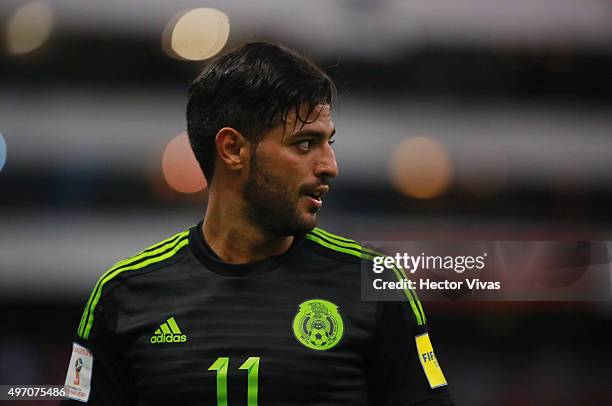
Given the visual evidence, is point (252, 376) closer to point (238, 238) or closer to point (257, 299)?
point (257, 299)

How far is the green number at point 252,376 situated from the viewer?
7.13 ft

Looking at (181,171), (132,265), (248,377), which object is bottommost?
(248,377)

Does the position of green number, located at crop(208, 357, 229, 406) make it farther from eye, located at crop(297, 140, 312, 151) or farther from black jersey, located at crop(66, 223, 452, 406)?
eye, located at crop(297, 140, 312, 151)

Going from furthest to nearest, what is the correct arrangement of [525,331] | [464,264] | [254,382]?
1. [525,331]
2. [464,264]
3. [254,382]

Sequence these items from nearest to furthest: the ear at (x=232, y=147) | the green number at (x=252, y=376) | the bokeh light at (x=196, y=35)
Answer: the green number at (x=252, y=376)
the ear at (x=232, y=147)
the bokeh light at (x=196, y=35)

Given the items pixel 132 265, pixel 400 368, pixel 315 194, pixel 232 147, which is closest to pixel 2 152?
pixel 132 265

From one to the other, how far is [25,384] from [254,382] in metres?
1.95

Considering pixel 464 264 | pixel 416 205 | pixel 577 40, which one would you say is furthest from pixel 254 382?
pixel 577 40

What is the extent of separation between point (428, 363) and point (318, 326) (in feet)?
1.22

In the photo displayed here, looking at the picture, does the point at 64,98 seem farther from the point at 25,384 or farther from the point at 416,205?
the point at 416,205

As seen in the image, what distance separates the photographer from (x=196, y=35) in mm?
3807

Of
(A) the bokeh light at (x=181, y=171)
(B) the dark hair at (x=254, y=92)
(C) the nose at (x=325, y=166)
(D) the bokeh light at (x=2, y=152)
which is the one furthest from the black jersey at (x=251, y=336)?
(D) the bokeh light at (x=2, y=152)

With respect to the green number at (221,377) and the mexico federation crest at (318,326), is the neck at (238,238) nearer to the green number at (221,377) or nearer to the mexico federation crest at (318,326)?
the mexico federation crest at (318,326)

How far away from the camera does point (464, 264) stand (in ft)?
11.0
